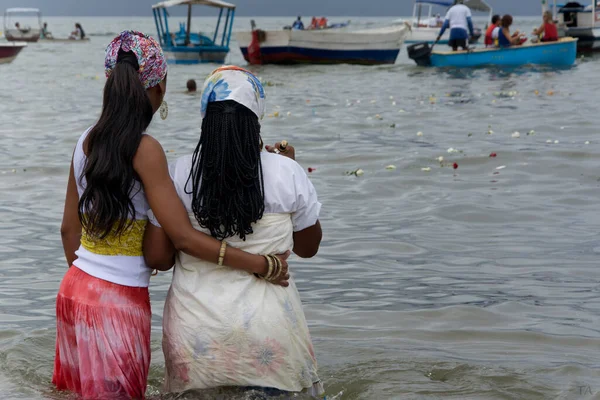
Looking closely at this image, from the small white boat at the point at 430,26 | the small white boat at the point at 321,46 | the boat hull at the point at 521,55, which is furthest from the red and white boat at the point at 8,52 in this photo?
the small white boat at the point at 430,26

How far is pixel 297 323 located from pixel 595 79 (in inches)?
759

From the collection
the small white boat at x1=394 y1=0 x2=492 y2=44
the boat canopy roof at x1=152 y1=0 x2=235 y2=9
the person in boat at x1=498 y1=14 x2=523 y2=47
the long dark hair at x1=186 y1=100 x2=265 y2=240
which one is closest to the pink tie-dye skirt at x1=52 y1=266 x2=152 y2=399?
the long dark hair at x1=186 y1=100 x2=265 y2=240

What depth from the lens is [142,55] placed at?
3.20 metres

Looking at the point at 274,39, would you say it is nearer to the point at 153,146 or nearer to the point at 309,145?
the point at 309,145

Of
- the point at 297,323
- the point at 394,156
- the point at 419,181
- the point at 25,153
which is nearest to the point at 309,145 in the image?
the point at 394,156

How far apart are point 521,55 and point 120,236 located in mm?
21469

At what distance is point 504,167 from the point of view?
1009cm

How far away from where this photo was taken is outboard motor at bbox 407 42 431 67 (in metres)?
24.7

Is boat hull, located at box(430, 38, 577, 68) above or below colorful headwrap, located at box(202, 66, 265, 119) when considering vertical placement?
below

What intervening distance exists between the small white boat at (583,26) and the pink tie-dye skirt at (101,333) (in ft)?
93.6

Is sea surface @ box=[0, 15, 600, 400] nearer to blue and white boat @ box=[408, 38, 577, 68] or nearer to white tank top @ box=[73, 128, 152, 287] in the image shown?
white tank top @ box=[73, 128, 152, 287]

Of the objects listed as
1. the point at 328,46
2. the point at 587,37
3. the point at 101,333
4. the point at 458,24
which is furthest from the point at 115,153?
the point at 587,37

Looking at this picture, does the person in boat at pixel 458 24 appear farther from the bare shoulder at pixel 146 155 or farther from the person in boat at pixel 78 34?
the person in boat at pixel 78 34

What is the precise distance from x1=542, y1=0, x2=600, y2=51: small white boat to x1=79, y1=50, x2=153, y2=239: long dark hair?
28375 mm
